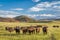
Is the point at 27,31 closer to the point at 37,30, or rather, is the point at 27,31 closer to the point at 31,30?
the point at 31,30

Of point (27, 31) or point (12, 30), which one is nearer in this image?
point (27, 31)

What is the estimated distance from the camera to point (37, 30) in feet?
96.2

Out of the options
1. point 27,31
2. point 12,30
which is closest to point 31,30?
point 27,31

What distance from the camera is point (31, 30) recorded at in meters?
27.4

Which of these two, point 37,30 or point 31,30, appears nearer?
point 31,30

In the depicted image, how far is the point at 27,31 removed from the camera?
27391 mm

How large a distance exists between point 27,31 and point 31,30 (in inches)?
24.9

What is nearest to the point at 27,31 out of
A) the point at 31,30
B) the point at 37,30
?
the point at 31,30

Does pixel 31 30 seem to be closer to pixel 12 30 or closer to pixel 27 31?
pixel 27 31

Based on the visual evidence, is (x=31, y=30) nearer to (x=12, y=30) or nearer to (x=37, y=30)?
(x=37, y=30)

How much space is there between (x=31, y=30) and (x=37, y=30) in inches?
84.9

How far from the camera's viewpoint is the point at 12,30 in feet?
100

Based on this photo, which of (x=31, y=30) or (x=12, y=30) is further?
(x=12, y=30)

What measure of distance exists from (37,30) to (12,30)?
4.39m
